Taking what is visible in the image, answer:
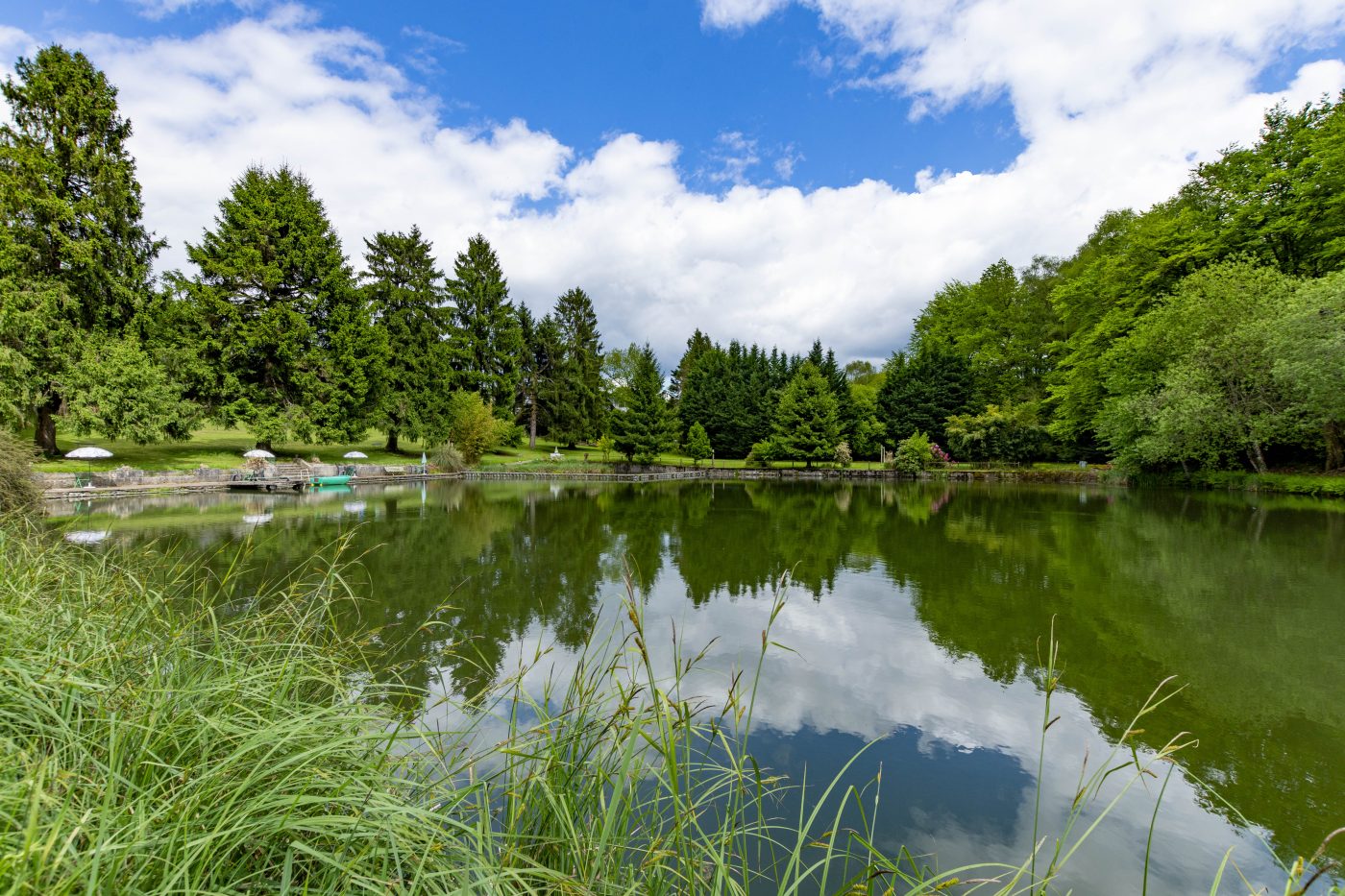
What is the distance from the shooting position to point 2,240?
19750 mm

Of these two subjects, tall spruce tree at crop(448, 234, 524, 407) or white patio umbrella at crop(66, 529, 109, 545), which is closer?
white patio umbrella at crop(66, 529, 109, 545)

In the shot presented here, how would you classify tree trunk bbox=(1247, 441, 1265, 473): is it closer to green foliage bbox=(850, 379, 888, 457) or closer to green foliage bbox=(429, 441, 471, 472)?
green foliage bbox=(850, 379, 888, 457)

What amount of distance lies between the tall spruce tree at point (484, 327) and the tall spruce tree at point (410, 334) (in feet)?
5.75

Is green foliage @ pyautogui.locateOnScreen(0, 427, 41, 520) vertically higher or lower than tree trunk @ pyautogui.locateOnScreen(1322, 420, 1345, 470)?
lower

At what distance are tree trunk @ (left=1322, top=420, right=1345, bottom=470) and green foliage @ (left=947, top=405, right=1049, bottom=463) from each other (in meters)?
14.0

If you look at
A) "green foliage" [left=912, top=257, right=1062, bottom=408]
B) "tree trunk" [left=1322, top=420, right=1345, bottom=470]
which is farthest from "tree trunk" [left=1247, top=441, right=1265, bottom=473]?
"green foliage" [left=912, top=257, right=1062, bottom=408]

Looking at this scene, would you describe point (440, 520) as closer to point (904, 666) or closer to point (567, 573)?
point (567, 573)

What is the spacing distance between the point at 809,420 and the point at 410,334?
25766 millimetres

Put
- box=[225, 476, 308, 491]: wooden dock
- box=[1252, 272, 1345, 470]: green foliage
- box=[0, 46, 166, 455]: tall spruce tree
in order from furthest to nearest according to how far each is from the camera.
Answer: box=[225, 476, 308, 491]: wooden dock < box=[0, 46, 166, 455]: tall spruce tree < box=[1252, 272, 1345, 470]: green foliage

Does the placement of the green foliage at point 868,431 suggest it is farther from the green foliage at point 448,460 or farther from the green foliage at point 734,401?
the green foliage at point 448,460

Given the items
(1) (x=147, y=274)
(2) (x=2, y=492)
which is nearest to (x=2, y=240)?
(1) (x=147, y=274)

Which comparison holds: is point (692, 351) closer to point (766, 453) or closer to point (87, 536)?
point (766, 453)

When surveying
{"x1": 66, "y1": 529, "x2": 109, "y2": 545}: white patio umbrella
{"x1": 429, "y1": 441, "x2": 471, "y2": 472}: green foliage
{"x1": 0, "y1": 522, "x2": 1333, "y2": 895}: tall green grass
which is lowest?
{"x1": 66, "y1": 529, "x2": 109, "y2": 545}: white patio umbrella

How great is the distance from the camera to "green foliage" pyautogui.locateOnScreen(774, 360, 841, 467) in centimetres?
3838
